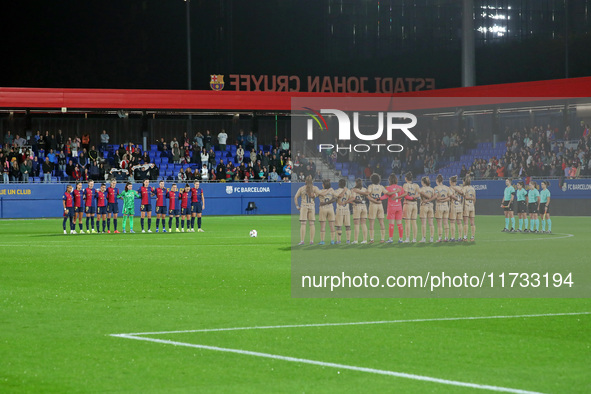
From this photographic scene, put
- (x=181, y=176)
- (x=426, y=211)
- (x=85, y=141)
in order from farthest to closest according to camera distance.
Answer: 1. (x=85, y=141)
2. (x=181, y=176)
3. (x=426, y=211)

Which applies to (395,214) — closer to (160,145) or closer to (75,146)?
(75,146)

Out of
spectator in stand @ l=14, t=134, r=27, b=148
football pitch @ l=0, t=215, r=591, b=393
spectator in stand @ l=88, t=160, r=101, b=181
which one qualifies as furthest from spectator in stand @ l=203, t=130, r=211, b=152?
football pitch @ l=0, t=215, r=591, b=393

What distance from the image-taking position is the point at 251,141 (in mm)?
49719

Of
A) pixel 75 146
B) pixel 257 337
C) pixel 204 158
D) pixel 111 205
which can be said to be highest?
pixel 75 146

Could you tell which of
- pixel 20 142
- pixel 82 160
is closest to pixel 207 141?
pixel 82 160

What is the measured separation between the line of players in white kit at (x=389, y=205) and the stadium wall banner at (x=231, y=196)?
17.5 m

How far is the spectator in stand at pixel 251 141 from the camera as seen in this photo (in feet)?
161

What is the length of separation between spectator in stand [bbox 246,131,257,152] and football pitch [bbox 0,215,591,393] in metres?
32.1

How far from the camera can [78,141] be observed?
151 feet

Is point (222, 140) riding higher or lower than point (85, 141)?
higher

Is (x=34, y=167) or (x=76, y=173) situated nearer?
(x=34, y=167)

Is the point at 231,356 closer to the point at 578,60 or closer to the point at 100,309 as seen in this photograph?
the point at 100,309

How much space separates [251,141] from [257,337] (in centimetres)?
4085

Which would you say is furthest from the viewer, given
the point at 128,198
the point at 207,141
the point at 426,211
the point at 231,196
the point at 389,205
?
the point at 207,141
